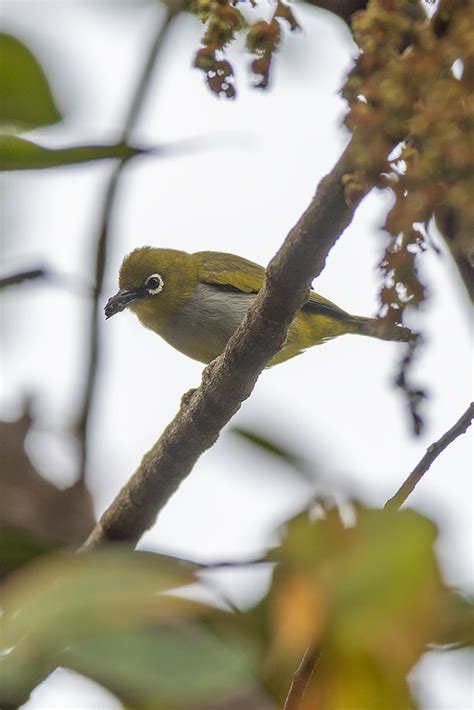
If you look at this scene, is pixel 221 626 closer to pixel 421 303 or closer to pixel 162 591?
pixel 162 591

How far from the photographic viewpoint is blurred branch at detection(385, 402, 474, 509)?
4.49 ft

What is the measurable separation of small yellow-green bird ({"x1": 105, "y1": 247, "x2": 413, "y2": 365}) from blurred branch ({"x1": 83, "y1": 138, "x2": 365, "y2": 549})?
7.78 feet

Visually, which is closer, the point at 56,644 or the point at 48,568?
the point at 56,644

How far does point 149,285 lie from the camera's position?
5770 millimetres

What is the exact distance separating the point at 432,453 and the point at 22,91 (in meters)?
1.09

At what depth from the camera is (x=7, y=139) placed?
1831 millimetres

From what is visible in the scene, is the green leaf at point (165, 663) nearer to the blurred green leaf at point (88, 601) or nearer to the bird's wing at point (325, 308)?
the blurred green leaf at point (88, 601)

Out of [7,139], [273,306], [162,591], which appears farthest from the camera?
[273,306]

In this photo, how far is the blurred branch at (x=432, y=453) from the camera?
1.37 m

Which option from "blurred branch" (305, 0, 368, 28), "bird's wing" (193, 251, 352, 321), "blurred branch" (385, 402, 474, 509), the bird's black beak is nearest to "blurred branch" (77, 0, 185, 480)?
"blurred branch" (305, 0, 368, 28)

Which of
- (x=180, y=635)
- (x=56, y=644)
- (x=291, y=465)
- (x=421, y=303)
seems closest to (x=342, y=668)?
(x=180, y=635)

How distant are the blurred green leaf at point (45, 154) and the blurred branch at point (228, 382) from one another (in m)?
0.42

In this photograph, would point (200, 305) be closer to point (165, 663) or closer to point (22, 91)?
point (22, 91)

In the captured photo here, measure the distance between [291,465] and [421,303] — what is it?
0.84m
